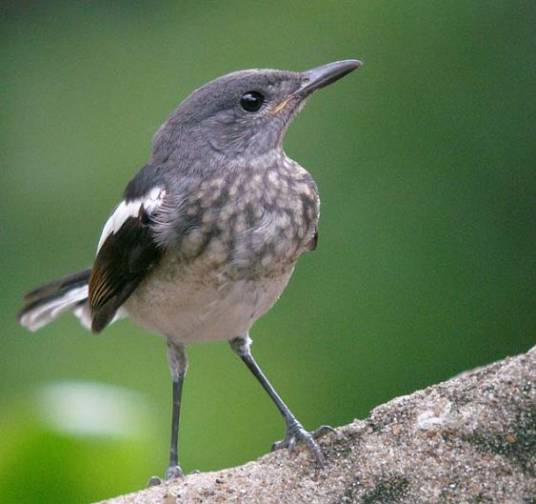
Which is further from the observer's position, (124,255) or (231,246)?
(124,255)

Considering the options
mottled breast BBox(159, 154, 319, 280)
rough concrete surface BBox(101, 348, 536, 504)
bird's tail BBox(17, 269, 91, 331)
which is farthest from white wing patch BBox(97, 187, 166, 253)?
rough concrete surface BBox(101, 348, 536, 504)

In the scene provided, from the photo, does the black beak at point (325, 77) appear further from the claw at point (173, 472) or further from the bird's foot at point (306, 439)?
the claw at point (173, 472)

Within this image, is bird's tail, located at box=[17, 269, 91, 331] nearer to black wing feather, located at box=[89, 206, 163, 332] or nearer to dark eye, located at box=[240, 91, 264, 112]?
black wing feather, located at box=[89, 206, 163, 332]

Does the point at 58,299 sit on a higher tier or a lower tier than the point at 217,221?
lower

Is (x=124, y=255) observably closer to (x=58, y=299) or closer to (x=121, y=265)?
(x=121, y=265)

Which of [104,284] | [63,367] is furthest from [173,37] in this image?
[104,284]

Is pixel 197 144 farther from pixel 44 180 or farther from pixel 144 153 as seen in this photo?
pixel 44 180

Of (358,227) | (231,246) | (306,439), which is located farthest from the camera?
(358,227)

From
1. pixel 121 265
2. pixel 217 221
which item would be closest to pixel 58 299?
pixel 121 265
